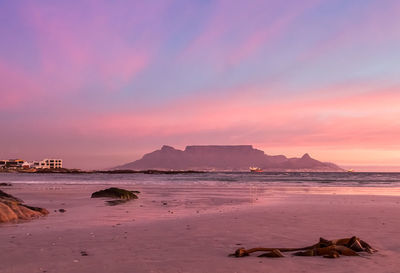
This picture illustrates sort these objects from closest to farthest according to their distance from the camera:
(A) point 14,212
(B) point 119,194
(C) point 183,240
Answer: (C) point 183,240
(A) point 14,212
(B) point 119,194

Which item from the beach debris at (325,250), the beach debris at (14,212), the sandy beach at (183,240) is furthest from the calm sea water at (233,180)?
the beach debris at (325,250)

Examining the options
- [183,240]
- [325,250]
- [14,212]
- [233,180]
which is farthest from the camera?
[233,180]

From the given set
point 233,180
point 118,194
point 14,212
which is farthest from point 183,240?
point 233,180

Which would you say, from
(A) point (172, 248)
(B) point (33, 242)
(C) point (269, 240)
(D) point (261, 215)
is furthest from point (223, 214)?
(B) point (33, 242)

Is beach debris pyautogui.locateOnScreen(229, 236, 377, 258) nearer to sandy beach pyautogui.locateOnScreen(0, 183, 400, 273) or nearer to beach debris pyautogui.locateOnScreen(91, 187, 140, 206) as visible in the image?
sandy beach pyautogui.locateOnScreen(0, 183, 400, 273)

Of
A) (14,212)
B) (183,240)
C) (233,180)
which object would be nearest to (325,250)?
(183,240)

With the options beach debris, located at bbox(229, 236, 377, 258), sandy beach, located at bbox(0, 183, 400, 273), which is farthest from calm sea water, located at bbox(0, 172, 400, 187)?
beach debris, located at bbox(229, 236, 377, 258)

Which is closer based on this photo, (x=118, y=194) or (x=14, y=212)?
(x=14, y=212)

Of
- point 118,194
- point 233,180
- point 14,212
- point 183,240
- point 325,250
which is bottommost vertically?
point 183,240

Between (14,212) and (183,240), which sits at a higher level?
(14,212)

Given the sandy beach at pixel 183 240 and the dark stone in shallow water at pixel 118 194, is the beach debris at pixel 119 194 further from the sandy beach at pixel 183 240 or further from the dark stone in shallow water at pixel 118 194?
the sandy beach at pixel 183 240

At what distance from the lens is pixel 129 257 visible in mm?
7816

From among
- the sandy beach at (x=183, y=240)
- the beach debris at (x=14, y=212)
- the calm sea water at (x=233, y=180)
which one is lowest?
the sandy beach at (x=183, y=240)

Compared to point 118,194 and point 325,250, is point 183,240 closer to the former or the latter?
point 325,250
